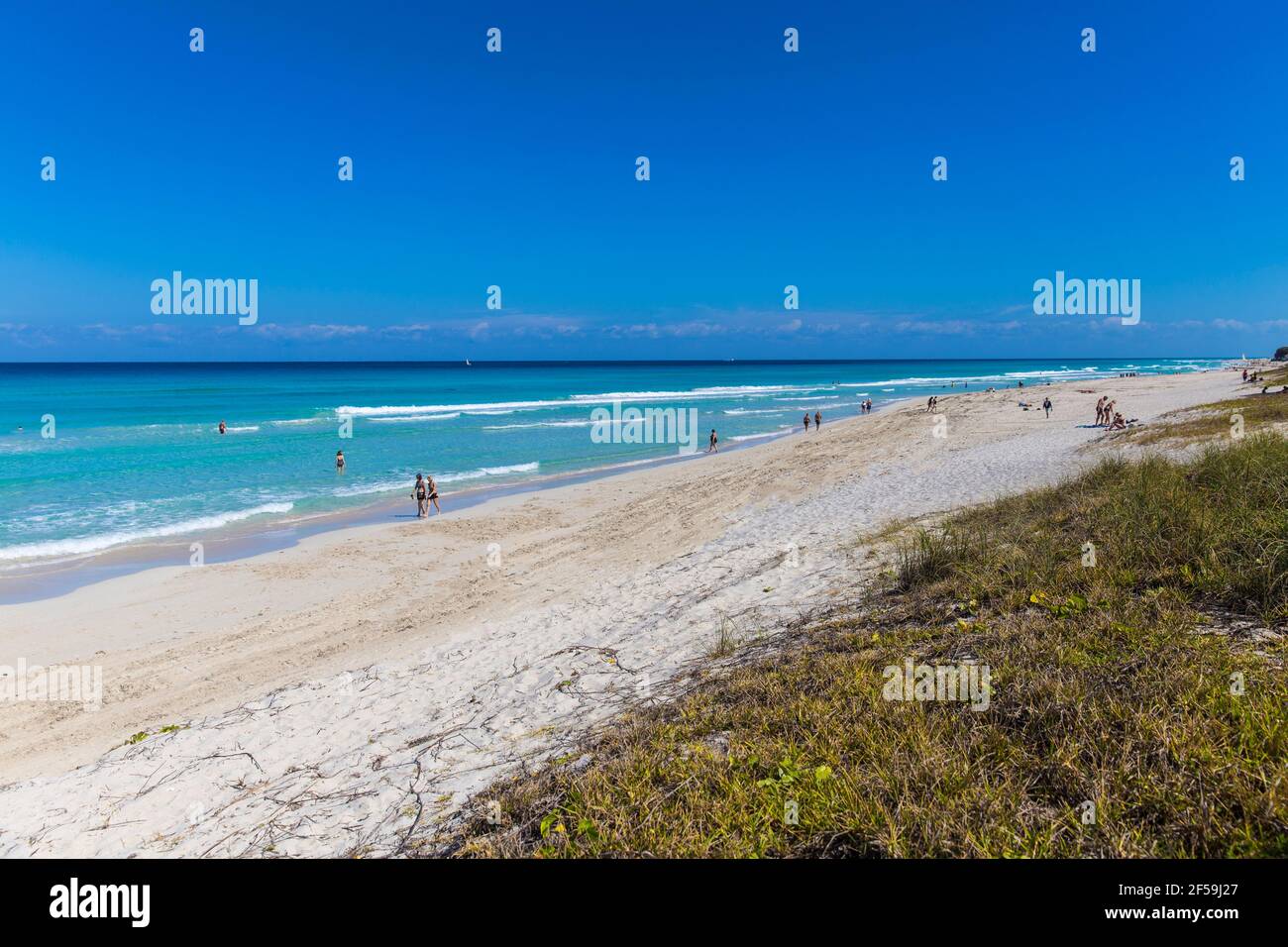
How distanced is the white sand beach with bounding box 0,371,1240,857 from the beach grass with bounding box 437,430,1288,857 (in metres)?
1.32

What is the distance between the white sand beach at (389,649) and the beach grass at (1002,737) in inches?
52.1

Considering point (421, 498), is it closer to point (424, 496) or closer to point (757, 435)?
point (424, 496)

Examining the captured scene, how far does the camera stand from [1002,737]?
3.89 m

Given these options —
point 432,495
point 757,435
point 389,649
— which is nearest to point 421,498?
point 432,495

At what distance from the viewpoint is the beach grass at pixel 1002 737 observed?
124 inches

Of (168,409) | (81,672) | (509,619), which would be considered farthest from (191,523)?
(168,409)

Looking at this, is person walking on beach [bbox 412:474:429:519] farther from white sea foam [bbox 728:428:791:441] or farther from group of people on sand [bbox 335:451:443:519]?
white sea foam [bbox 728:428:791:441]

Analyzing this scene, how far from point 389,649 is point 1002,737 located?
29.4 feet

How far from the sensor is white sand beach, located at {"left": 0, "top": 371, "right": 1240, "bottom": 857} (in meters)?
5.38

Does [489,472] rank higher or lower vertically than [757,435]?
lower
